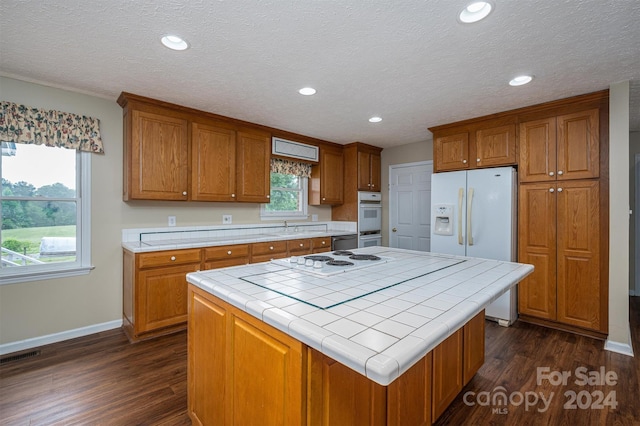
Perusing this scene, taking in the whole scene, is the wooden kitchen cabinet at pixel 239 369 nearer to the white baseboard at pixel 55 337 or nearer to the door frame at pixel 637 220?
the white baseboard at pixel 55 337

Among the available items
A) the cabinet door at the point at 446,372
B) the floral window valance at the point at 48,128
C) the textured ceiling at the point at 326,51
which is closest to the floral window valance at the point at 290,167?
the textured ceiling at the point at 326,51

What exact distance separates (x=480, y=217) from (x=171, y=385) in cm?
330

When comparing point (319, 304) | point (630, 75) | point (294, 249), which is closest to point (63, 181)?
point (294, 249)

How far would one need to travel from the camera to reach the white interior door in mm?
4520

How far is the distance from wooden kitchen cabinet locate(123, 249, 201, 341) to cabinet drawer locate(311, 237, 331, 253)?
1542 millimetres

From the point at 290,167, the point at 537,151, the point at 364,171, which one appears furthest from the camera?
the point at 364,171

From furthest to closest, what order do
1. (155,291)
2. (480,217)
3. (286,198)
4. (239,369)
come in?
1. (286,198)
2. (480,217)
3. (155,291)
4. (239,369)

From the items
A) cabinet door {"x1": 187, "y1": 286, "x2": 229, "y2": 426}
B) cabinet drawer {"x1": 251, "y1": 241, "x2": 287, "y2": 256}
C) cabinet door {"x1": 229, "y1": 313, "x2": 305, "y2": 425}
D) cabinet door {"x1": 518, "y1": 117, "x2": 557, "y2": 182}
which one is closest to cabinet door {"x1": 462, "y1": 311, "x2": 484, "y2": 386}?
cabinet door {"x1": 229, "y1": 313, "x2": 305, "y2": 425}

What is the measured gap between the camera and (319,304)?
42.0 inches

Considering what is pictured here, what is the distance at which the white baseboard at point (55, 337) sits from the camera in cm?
244

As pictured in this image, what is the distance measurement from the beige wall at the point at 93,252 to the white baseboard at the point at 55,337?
0.03 meters

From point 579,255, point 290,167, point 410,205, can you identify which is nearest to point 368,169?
point 410,205

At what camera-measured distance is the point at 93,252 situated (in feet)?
9.33

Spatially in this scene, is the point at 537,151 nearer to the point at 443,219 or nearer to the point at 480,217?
the point at 480,217
